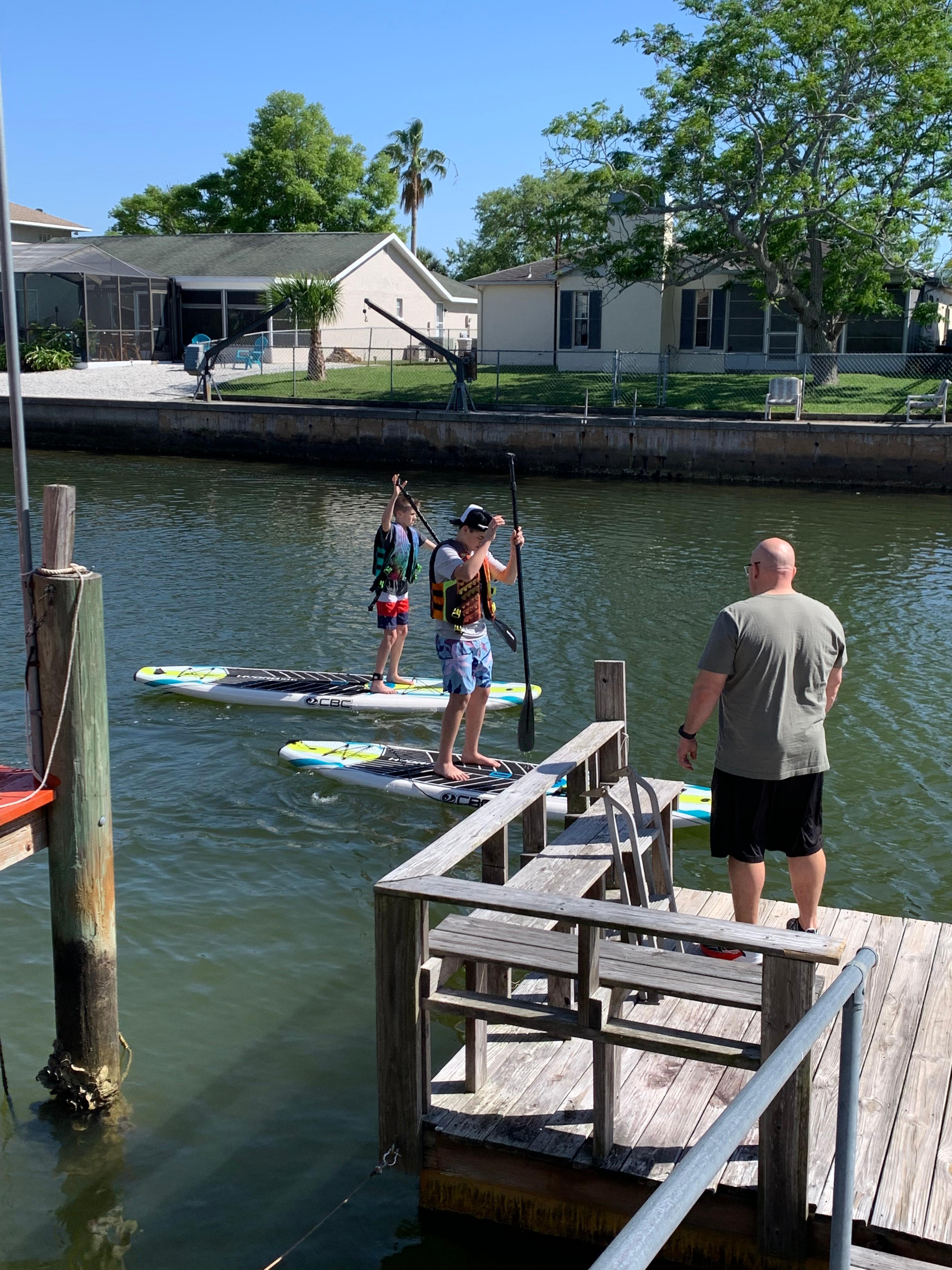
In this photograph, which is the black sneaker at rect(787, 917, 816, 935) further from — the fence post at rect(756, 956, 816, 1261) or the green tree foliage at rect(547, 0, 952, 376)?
the green tree foliage at rect(547, 0, 952, 376)

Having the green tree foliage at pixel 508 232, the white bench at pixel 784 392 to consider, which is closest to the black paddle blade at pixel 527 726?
the white bench at pixel 784 392

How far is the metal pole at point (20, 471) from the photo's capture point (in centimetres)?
492

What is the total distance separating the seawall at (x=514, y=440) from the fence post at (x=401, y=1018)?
2349 cm

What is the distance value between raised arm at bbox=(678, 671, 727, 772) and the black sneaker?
90cm

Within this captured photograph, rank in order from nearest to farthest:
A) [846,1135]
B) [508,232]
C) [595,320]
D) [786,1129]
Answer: [846,1135] → [786,1129] → [595,320] → [508,232]

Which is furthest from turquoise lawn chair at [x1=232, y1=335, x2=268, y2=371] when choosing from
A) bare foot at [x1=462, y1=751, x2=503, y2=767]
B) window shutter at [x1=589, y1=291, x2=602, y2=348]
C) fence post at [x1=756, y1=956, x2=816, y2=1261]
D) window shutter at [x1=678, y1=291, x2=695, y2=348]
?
fence post at [x1=756, y1=956, x2=816, y2=1261]

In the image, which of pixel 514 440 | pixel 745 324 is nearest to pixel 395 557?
pixel 514 440

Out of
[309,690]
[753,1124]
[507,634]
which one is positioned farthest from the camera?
[309,690]

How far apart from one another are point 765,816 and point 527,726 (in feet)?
13.8

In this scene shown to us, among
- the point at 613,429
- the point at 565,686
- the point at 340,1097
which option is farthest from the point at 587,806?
the point at 613,429

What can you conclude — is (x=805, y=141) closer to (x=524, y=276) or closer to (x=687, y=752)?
(x=524, y=276)

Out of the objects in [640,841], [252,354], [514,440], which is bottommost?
[640,841]

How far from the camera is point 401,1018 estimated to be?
4480mm

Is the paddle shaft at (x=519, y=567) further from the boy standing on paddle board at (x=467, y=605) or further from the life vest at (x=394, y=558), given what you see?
the life vest at (x=394, y=558)
